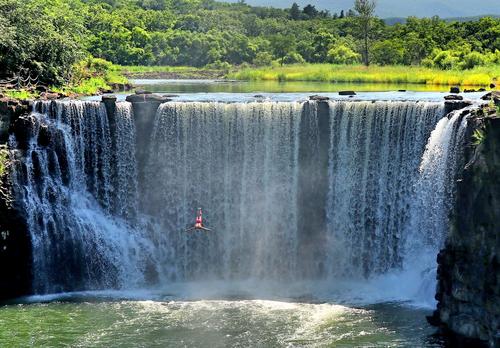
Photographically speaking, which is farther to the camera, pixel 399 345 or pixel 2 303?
pixel 2 303

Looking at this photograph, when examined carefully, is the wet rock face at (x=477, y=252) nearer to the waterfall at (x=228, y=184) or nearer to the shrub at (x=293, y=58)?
the waterfall at (x=228, y=184)

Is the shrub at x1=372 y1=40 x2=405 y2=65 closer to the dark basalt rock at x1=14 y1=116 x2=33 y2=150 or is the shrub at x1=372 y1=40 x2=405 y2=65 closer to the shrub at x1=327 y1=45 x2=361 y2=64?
the shrub at x1=327 y1=45 x2=361 y2=64

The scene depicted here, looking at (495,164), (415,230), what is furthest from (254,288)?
(495,164)

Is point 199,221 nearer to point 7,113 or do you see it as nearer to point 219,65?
point 7,113

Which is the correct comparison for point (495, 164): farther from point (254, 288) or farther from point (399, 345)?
point (254, 288)

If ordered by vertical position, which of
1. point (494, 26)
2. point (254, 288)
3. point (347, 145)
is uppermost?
point (494, 26)

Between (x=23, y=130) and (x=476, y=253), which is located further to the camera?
(x=23, y=130)

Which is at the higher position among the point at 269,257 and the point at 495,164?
the point at 495,164

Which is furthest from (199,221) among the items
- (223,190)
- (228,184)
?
(228,184)
